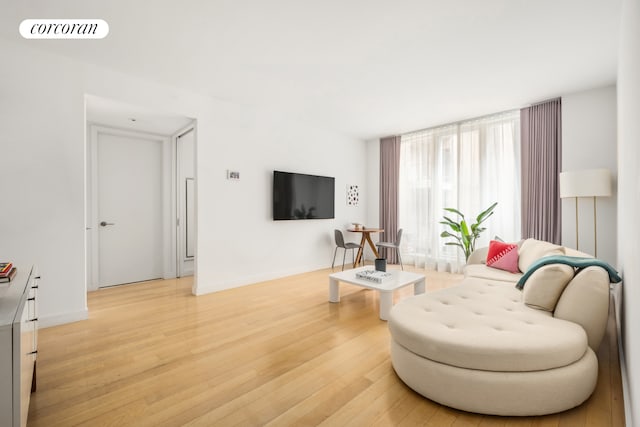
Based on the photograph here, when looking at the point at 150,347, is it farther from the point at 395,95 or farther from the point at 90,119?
the point at 395,95

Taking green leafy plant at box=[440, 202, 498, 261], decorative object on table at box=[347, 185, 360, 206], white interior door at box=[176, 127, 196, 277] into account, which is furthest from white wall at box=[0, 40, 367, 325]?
green leafy plant at box=[440, 202, 498, 261]

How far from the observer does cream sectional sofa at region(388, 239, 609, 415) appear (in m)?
1.58

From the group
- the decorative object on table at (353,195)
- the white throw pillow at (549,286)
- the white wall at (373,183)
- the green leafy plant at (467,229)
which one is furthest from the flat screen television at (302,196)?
the white throw pillow at (549,286)

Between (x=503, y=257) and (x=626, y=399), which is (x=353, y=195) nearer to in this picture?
(x=503, y=257)

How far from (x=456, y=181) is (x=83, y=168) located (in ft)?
17.2

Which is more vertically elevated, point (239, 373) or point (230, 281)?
point (230, 281)

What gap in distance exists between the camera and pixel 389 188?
20.2ft

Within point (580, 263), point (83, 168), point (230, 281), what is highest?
point (83, 168)

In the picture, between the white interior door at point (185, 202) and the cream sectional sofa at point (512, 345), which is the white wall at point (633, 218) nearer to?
the cream sectional sofa at point (512, 345)

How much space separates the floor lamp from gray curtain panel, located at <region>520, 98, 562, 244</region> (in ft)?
1.79

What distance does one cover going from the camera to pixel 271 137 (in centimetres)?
478

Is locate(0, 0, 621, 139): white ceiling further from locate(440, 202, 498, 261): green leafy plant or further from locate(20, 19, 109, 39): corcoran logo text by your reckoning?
locate(440, 202, 498, 261): green leafy plant

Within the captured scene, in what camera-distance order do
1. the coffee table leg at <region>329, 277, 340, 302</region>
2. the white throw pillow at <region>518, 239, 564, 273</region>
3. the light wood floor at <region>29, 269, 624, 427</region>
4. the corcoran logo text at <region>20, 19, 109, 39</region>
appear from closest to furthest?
the light wood floor at <region>29, 269, 624, 427</region>
the corcoran logo text at <region>20, 19, 109, 39</region>
the white throw pillow at <region>518, 239, 564, 273</region>
the coffee table leg at <region>329, 277, 340, 302</region>

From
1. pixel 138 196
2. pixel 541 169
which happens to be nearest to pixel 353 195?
pixel 541 169
